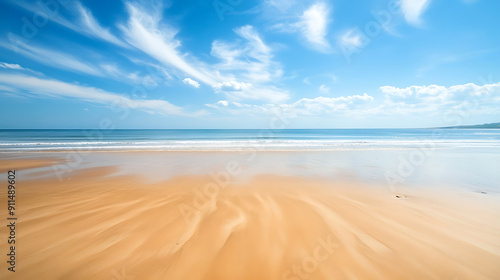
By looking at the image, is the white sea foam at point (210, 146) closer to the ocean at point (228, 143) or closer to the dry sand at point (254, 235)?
the ocean at point (228, 143)

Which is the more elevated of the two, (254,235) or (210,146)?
(254,235)

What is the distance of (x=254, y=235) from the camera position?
10.7 ft

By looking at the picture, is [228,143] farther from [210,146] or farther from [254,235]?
[254,235]

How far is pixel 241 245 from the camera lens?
9.75 feet

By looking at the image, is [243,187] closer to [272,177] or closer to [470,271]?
[272,177]

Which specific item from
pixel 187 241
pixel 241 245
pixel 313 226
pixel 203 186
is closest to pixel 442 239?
pixel 313 226

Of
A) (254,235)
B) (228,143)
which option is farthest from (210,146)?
(254,235)

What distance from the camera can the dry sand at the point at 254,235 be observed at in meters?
2.48

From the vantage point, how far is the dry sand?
8.14ft

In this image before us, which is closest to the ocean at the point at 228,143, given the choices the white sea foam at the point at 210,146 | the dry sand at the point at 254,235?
the white sea foam at the point at 210,146

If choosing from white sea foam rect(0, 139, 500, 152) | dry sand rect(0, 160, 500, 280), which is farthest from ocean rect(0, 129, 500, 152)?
dry sand rect(0, 160, 500, 280)

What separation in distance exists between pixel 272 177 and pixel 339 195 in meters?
2.78

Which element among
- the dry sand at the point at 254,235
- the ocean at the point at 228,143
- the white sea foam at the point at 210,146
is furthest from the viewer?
the ocean at the point at 228,143

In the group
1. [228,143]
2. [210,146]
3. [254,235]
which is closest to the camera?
[254,235]
